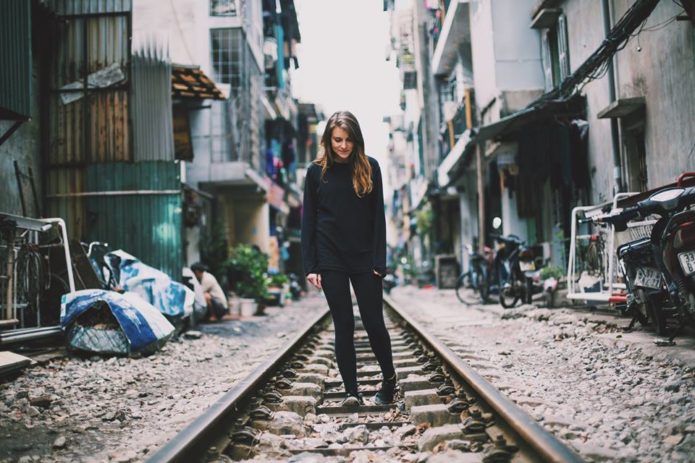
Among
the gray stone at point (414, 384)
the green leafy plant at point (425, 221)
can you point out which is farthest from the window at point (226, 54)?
the gray stone at point (414, 384)

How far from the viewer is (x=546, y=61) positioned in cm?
1478

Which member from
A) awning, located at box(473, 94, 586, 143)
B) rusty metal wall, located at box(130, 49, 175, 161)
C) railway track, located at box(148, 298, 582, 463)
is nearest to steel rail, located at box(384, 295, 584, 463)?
railway track, located at box(148, 298, 582, 463)

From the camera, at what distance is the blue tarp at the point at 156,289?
8805 mm

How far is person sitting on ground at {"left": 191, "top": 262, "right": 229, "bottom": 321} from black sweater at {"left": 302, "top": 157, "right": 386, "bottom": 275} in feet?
27.5

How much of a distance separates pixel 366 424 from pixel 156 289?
5833 millimetres

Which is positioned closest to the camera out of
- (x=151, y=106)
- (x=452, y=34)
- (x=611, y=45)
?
(x=611, y=45)

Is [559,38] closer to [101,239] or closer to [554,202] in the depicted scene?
[554,202]

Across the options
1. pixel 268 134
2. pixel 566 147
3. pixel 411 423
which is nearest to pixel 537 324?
pixel 566 147

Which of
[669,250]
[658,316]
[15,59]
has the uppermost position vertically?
[15,59]

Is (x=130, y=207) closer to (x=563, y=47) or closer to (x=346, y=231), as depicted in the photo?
(x=346, y=231)

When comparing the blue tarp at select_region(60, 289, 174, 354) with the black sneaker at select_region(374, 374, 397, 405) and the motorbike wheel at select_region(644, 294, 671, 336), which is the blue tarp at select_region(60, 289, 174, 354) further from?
the motorbike wheel at select_region(644, 294, 671, 336)

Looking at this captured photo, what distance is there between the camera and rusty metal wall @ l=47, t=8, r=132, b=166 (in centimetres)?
1050

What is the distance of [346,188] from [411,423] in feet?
4.70

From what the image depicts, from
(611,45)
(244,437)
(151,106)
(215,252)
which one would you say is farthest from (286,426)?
(215,252)
